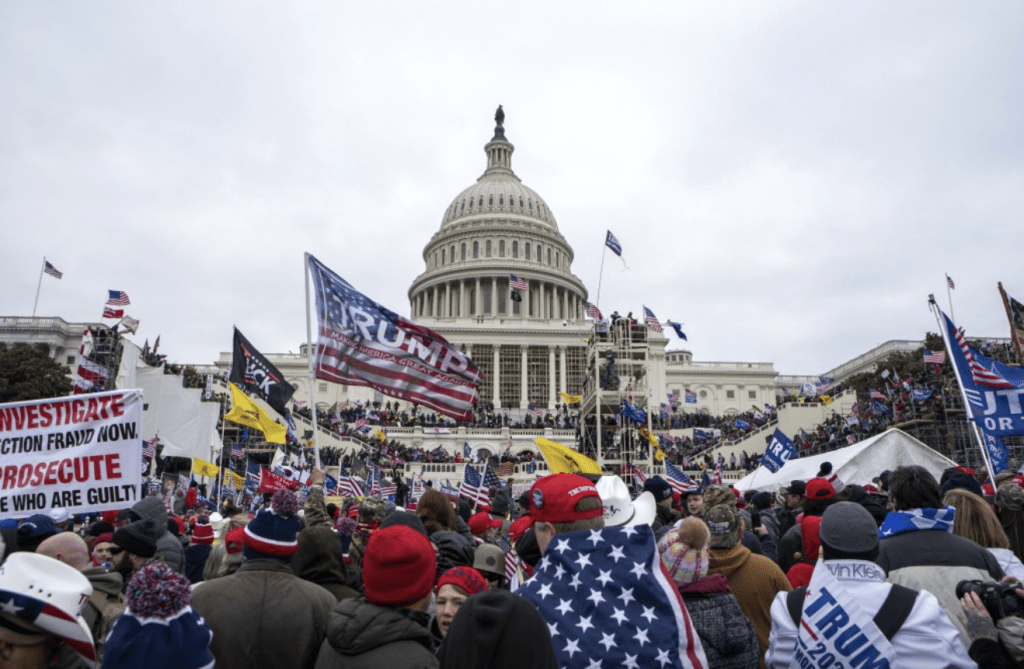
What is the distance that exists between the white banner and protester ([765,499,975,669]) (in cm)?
592

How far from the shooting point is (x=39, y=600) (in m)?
2.79

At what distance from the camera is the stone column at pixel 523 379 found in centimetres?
7375

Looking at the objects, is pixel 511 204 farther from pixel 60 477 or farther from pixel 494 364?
pixel 60 477

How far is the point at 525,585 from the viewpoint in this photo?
341 centimetres

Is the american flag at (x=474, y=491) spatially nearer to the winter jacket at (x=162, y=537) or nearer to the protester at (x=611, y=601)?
the winter jacket at (x=162, y=537)

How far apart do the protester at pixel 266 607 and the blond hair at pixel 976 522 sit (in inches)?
148

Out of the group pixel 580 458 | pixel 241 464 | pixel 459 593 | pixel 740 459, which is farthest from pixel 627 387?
pixel 459 593

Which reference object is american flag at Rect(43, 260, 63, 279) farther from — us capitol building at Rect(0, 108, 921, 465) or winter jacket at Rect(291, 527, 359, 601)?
winter jacket at Rect(291, 527, 359, 601)

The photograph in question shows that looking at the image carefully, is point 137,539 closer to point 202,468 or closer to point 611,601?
point 611,601

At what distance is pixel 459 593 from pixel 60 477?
5.19 metres

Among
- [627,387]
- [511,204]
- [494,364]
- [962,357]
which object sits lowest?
[962,357]

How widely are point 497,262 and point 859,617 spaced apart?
3477 inches

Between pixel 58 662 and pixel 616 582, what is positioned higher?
pixel 616 582

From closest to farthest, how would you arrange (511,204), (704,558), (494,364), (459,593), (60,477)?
(459,593) < (704,558) < (60,477) < (494,364) < (511,204)
